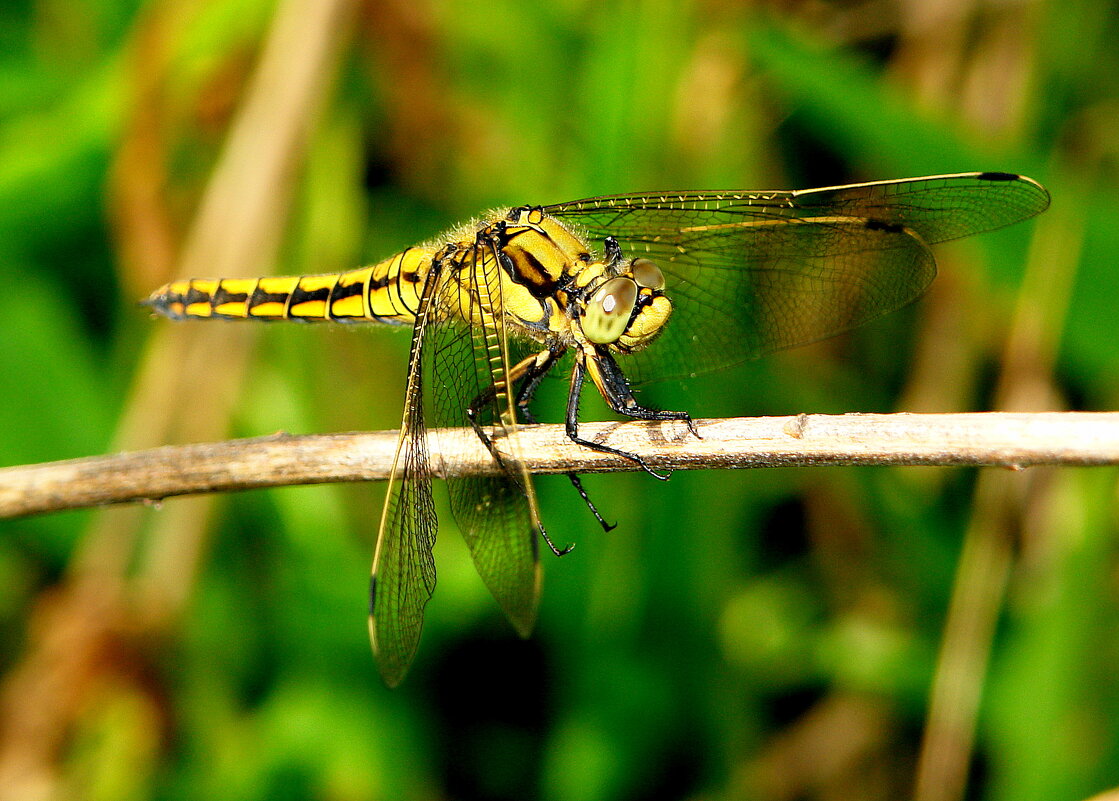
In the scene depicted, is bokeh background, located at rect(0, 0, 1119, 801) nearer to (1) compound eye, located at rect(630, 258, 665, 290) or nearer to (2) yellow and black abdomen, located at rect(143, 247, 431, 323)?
(2) yellow and black abdomen, located at rect(143, 247, 431, 323)

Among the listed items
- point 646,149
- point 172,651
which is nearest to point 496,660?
point 172,651

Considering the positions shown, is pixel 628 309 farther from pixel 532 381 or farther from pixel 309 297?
pixel 309 297

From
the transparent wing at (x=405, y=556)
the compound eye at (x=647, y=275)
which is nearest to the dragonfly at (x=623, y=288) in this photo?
the compound eye at (x=647, y=275)

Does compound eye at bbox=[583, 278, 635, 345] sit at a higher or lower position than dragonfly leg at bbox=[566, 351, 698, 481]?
higher

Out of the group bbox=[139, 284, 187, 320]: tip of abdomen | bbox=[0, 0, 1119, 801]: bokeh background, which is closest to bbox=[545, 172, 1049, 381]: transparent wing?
bbox=[0, 0, 1119, 801]: bokeh background

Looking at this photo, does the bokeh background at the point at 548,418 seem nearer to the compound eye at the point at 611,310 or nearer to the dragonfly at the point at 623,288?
the dragonfly at the point at 623,288

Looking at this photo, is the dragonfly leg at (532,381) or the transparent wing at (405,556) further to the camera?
the dragonfly leg at (532,381)
